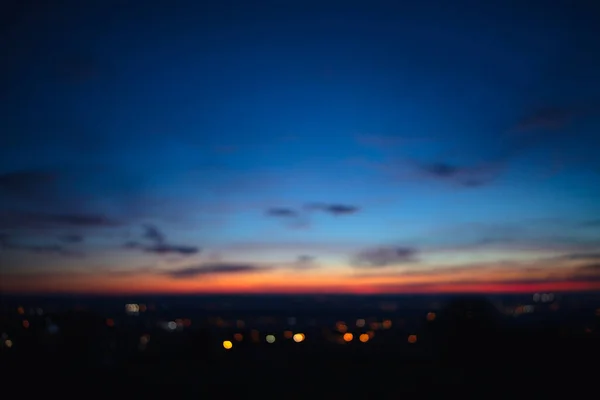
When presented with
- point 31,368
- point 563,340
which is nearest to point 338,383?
point 31,368

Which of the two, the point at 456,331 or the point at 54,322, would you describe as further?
the point at 54,322

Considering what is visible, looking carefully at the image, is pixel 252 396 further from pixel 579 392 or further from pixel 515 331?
pixel 515 331

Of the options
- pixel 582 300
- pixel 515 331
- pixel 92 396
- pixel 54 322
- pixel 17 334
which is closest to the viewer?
pixel 92 396

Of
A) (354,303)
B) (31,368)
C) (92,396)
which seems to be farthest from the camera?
(354,303)

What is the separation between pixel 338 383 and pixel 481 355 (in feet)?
19.6

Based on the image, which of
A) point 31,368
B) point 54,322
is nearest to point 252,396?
point 31,368

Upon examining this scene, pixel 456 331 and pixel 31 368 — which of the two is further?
pixel 456 331

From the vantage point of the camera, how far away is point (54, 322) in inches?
A: 1190

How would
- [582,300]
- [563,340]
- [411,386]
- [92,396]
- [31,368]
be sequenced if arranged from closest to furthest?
1. [92,396]
2. [411,386]
3. [31,368]
4. [563,340]
5. [582,300]

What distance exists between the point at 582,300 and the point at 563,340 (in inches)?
1615

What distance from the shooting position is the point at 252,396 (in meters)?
11.3

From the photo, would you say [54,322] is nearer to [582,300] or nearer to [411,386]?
[411,386]

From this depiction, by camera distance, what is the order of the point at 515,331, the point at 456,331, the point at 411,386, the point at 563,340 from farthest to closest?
the point at 456,331 → the point at 515,331 → the point at 563,340 → the point at 411,386

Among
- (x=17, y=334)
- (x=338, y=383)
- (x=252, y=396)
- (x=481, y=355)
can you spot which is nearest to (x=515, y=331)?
(x=481, y=355)
